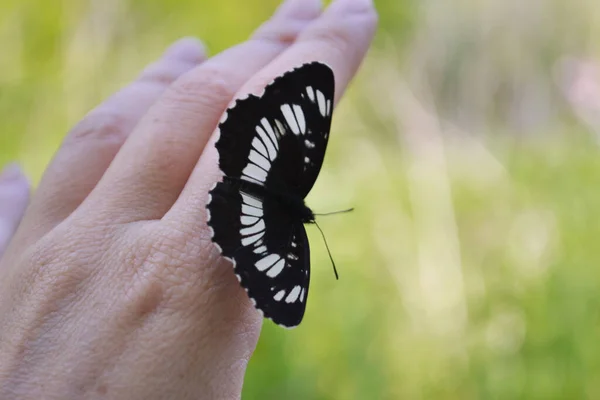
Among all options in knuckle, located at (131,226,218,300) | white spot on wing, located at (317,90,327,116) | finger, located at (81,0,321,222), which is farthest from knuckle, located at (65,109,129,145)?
→ white spot on wing, located at (317,90,327,116)

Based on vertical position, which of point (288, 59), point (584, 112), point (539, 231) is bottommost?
point (539, 231)

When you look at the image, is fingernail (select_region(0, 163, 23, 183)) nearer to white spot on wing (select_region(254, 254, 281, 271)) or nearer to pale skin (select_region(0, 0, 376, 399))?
pale skin (select_region(0, 0, 376, 399))

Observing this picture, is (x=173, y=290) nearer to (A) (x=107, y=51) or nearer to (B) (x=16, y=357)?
(B) (x=16, y=357)

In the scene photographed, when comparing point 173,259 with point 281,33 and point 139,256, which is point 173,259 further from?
point 281,33

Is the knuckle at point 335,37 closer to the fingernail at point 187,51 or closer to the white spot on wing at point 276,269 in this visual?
the fingernail at point 187,51

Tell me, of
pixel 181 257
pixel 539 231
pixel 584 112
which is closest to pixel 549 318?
pixel 539 231

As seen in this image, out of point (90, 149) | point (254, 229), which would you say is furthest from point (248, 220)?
point (90, 149)
